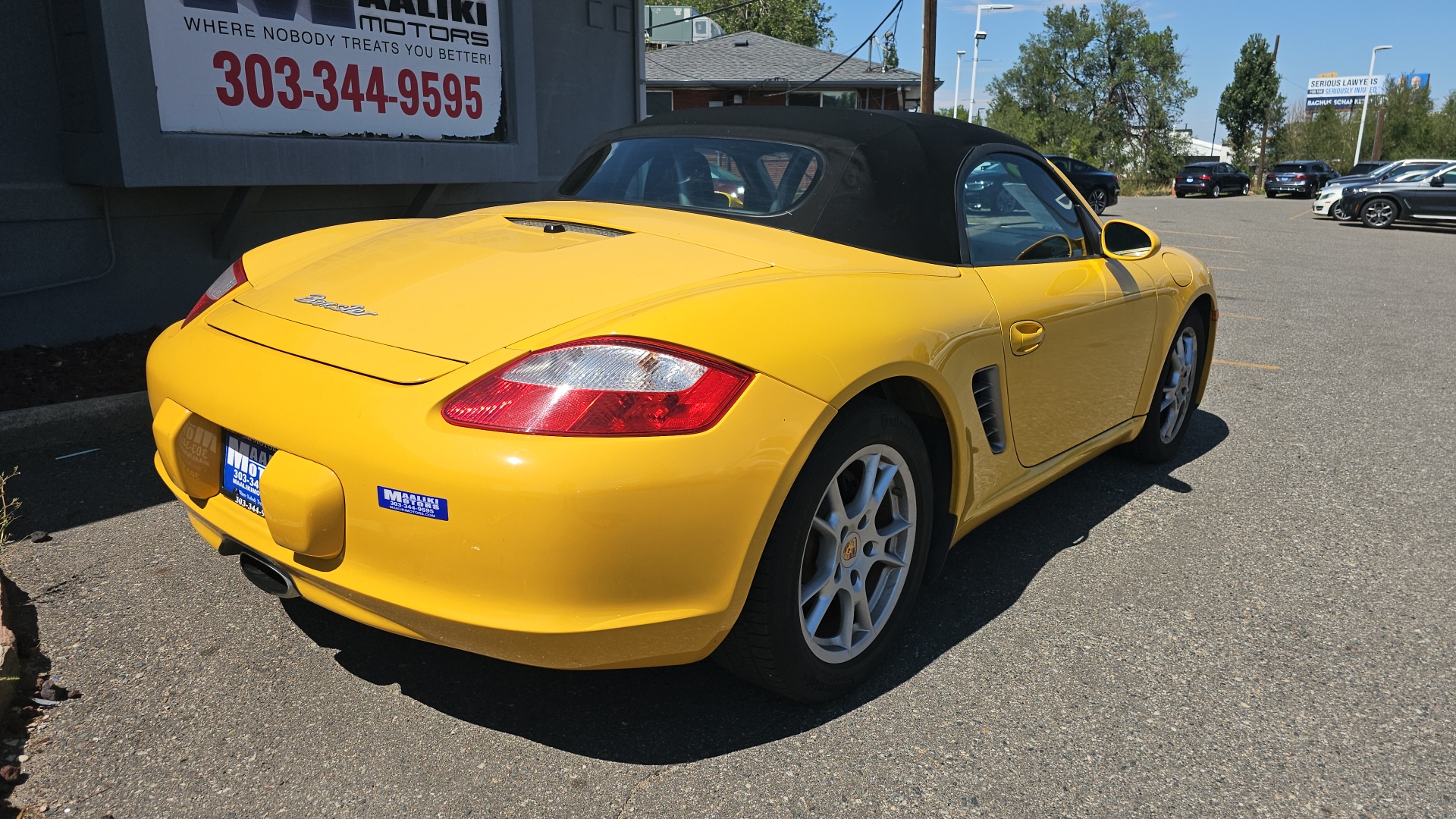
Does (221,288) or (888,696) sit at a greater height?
(221,288)

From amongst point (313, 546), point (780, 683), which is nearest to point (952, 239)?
point (780, 683)

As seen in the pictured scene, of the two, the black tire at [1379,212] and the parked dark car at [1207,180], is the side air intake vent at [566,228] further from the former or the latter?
the parked dark car at [1207,180]

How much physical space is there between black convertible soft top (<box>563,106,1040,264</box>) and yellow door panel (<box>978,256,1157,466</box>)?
9.6 inches

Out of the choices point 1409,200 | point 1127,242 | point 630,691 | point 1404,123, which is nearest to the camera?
point 630,691

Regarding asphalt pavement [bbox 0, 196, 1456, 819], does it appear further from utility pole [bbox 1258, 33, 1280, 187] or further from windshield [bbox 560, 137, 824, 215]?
utility pole [bbox 1258, 33, 1280, 187]

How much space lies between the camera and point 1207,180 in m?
41.7

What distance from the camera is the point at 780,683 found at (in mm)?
2373

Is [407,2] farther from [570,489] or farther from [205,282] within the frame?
[570,489]

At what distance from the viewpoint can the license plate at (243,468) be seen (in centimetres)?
222

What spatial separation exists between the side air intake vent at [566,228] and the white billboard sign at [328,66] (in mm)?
3922

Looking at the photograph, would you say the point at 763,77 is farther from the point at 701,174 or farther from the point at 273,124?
the point at 701,174

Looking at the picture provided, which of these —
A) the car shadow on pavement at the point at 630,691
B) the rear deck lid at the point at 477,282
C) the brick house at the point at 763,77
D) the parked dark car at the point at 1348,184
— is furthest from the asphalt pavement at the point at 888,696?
the brick house at the point at 763,77

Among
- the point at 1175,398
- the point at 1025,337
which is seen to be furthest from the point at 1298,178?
the point at 1025,337

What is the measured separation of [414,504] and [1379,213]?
28593 mm
